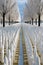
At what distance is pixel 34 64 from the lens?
271cm

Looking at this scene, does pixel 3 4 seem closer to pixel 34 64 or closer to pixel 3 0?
pixel 3 0

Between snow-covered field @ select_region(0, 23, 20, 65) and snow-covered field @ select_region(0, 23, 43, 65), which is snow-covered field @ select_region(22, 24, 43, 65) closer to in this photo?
snow-covered field @ select_region(0, 23, 43, 65)

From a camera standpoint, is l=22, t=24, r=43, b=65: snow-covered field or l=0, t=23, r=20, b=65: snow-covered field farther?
l=0, t=23, r=20, b=65: snow-covered field

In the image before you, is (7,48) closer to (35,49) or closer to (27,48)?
(27,48)

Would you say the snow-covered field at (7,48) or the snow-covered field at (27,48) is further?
the snow-covered field at (7,48)

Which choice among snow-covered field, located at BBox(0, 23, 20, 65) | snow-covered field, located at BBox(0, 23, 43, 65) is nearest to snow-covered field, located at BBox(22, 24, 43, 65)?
snow-covered field, located at BBox(0, 23, 43, 65)

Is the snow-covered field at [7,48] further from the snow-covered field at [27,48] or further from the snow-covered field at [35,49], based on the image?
the snow-covered field at [35,49]

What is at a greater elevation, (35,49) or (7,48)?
(35,49)

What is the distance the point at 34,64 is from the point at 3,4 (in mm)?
15618

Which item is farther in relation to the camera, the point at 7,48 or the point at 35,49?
the point at 7,48

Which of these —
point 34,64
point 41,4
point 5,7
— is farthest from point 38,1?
point 34,64

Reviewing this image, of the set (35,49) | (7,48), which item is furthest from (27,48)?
(35,49)

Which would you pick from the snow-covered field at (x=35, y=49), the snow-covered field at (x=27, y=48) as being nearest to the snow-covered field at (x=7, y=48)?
the snow-covered field at (x=27, y=48)

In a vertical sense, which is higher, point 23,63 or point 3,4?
point 3,4
